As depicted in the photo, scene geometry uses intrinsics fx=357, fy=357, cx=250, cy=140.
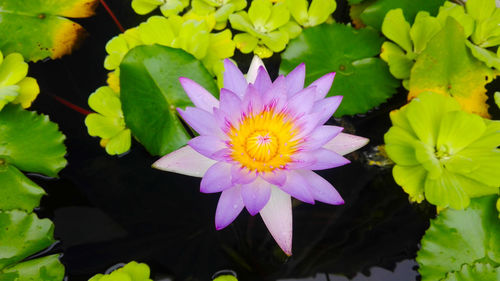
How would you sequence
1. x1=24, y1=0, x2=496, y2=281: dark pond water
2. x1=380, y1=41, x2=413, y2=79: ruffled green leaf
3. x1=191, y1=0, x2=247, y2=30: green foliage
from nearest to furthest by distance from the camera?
x1=24, y1=0, x2=496, y2=281: dark pond water
x1=380, y1=41, x2=413, y2=79: ruffled green leaf
x1=191, y1=0, x2=247, y2=30: green foliage

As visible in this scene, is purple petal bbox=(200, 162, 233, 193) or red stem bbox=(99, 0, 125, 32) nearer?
purple petal bbox=(200, 162, 233, 193)

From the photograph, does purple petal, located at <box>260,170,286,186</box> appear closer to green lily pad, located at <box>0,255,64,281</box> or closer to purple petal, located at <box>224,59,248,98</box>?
purple petal, located at <box>224,59,248,98</box>

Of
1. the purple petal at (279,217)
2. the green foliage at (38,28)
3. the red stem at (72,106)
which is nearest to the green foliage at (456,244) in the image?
the purple petal at (279,217)

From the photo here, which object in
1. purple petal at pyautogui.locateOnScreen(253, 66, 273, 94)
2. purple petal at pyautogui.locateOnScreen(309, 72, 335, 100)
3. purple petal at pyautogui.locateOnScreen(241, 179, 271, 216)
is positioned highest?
purple petal at pyautogui.locateOnScreen(253, 66, 273, 94)

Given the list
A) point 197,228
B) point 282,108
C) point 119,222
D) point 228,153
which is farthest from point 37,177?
point 282,108

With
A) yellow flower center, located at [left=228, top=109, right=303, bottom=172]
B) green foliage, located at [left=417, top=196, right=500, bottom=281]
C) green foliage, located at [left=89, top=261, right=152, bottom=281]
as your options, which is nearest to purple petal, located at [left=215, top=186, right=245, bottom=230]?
yellow flower center, located at [left=228, top=109, right=303, bottom=172]

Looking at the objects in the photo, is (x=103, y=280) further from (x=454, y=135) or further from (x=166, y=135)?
(x=454, y=135)

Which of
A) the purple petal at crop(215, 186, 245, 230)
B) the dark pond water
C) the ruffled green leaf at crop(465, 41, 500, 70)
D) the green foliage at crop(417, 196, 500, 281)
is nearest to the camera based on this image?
the purple petal at crop(215, 186, 245, 230)
